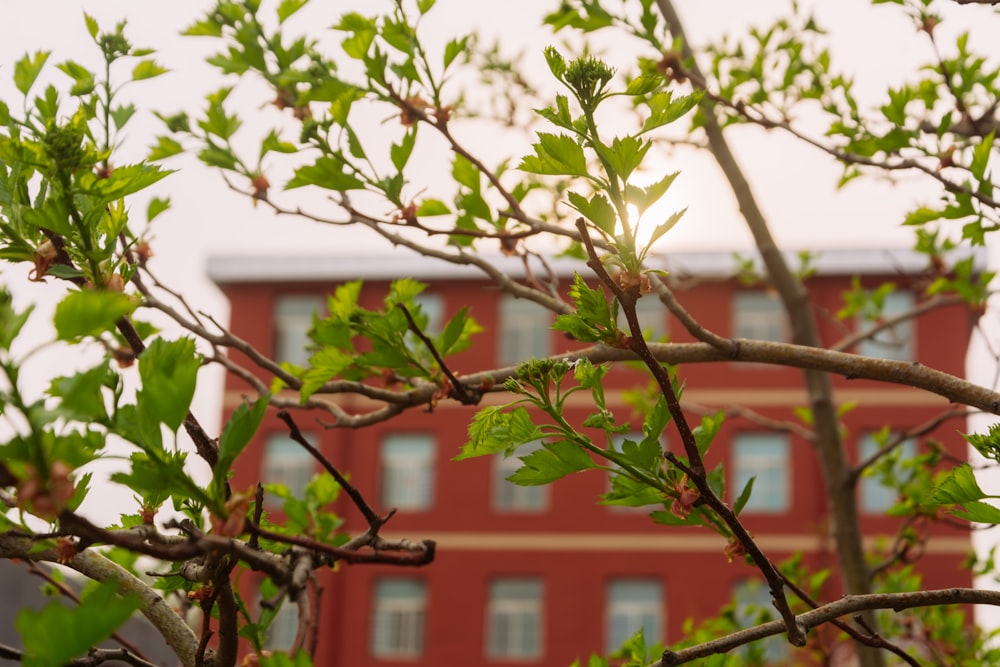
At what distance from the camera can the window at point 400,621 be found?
49.1ft

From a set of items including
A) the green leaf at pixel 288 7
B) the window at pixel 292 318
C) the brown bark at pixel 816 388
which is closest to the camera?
the green leaf at pixel 288 7

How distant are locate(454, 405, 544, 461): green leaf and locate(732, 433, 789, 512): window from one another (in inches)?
559

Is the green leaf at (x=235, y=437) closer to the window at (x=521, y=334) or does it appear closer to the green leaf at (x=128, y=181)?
the green leaf at (x=128, y=181)

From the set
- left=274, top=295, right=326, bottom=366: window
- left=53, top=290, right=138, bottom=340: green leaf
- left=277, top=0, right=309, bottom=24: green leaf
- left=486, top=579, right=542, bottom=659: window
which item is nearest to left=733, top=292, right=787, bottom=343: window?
left=486, top=579, right=542, bottom=659: window

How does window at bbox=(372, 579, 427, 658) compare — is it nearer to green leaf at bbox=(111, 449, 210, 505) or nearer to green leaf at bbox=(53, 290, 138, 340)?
green leaf at bbox=(111, 449, 210, 505)

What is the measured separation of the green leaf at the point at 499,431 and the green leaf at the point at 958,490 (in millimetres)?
481

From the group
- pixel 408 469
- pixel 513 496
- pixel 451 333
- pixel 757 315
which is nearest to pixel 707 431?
pixel 451 333

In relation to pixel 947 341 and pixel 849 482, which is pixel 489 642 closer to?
pixel 947 341

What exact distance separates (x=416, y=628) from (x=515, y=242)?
45.4ft

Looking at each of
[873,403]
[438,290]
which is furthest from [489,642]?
[873,403]

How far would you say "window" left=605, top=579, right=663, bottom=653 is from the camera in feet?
47.0

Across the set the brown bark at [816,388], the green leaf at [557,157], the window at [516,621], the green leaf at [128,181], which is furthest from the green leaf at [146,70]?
the window at [516,621]

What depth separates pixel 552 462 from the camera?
3.98 feet

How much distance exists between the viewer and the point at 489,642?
583 inches
